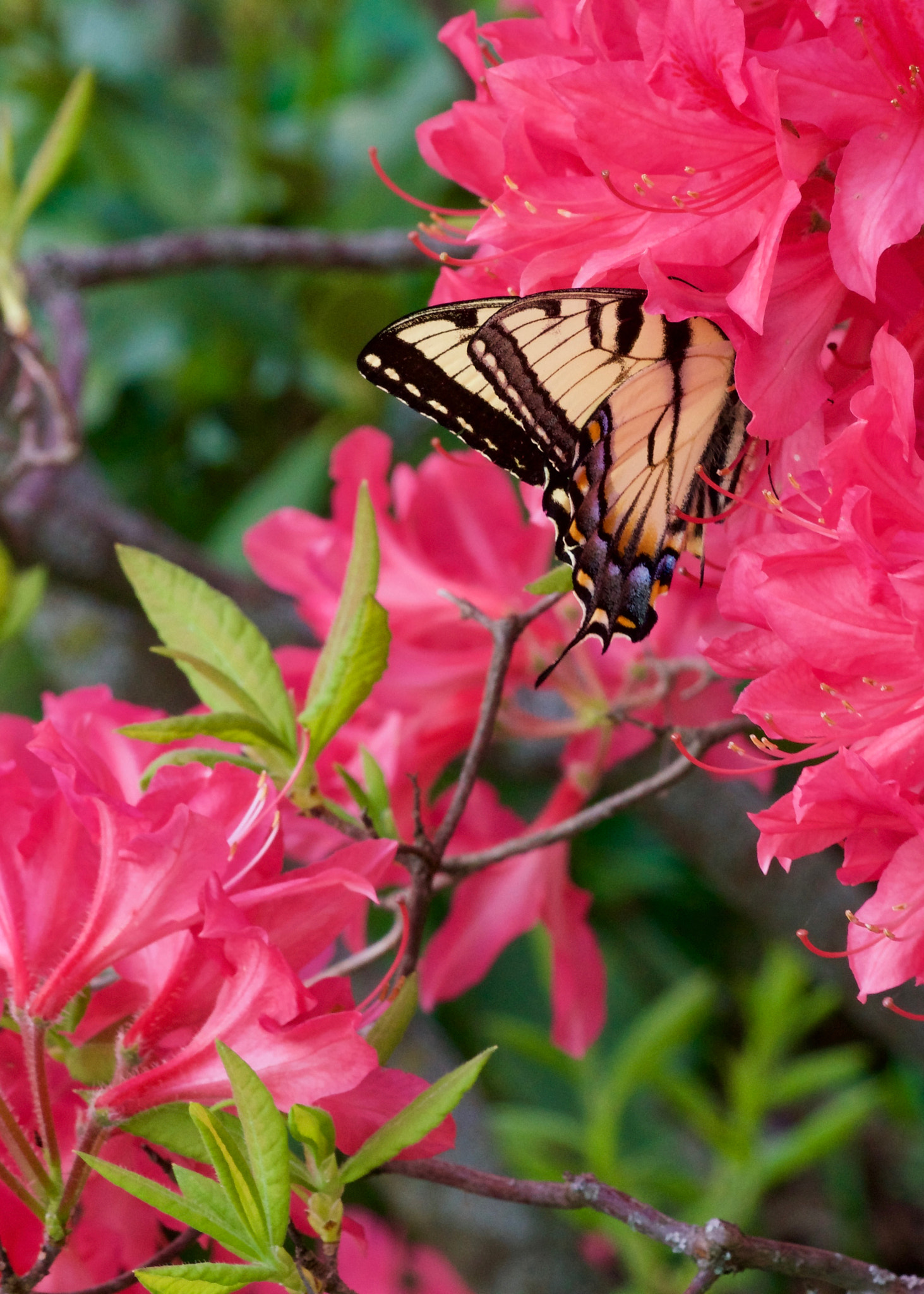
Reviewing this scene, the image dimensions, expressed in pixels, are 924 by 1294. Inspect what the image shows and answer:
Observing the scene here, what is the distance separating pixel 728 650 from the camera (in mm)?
507

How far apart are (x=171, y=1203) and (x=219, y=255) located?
88 centimetres

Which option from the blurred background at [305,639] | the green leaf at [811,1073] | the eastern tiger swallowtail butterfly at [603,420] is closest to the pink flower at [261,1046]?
the eastern tiger swallowtail butterfly at [603,420]

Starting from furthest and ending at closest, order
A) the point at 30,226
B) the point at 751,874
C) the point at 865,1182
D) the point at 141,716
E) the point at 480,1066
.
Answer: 1. the point at 30,226
2. the point at 865,1182
3. the point at 751,874
4. the point at 141,716
5. the point at 480,1066

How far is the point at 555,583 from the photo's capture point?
1.87 ft

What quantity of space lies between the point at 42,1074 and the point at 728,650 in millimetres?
302

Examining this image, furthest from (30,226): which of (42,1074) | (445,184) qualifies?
(42,1074)

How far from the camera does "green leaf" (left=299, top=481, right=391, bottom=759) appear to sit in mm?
550

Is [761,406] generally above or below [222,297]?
above

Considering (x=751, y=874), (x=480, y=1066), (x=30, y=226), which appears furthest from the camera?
(x=30, y=226)

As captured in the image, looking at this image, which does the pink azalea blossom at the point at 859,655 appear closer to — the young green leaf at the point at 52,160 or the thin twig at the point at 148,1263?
the thin twig at the point at 148,1263

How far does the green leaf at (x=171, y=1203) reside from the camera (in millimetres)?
445

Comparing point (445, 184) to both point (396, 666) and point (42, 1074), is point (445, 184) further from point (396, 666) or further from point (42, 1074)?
point (42, 1074)

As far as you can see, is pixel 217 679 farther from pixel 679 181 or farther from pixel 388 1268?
pixel 388 1268

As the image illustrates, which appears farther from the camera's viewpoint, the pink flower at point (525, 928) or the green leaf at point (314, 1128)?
the pink flower at point (525, 928)
